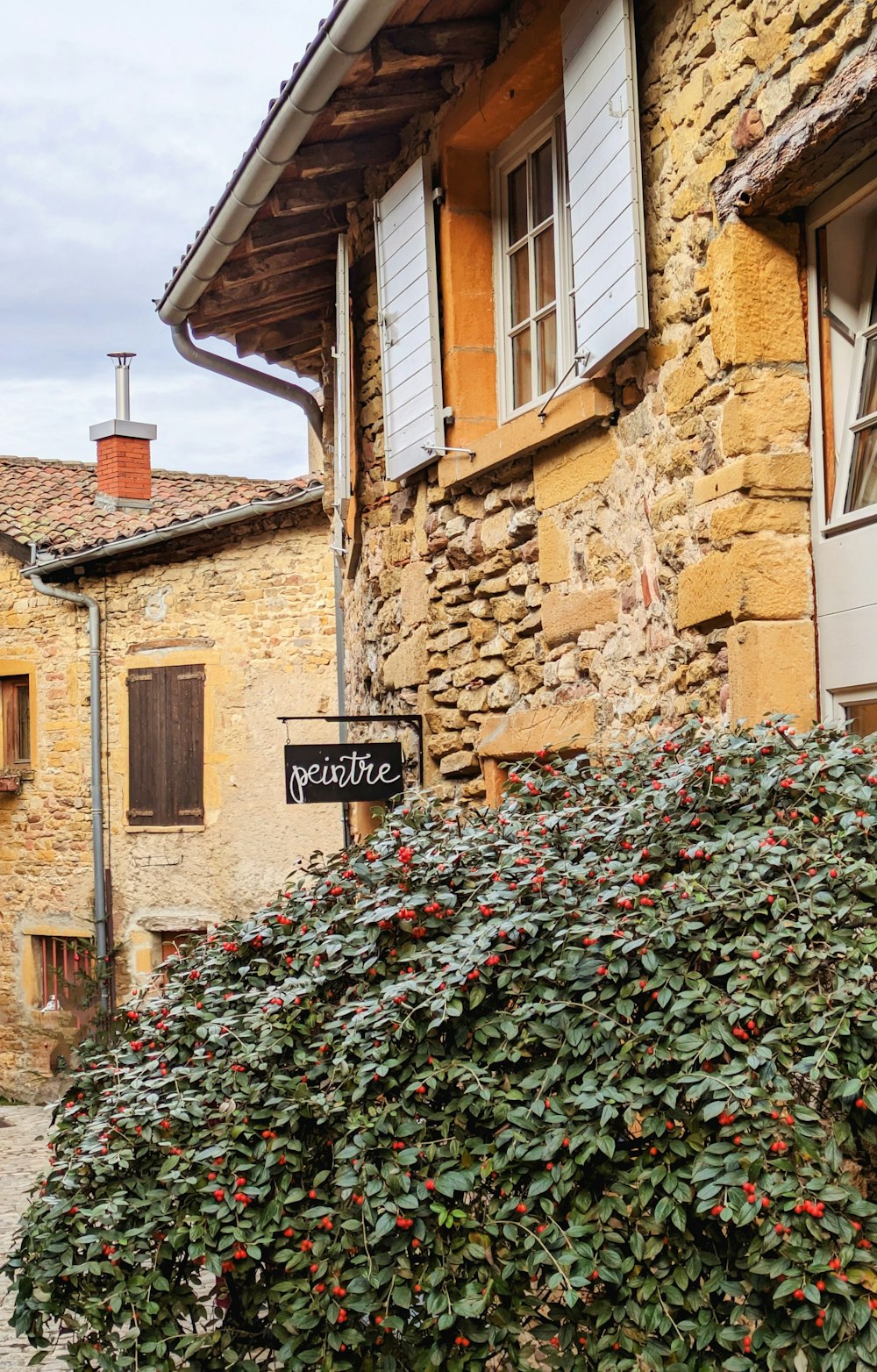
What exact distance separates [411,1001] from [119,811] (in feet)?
37.3

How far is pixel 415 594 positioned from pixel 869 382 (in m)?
2.62

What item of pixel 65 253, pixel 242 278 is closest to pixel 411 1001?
pixel 242 278

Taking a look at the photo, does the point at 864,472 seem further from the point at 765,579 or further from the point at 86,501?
the point at 86,501

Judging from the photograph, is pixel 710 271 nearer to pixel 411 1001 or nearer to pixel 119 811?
pixel 411 1001

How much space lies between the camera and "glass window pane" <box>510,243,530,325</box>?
Answer: 5449 millimetres

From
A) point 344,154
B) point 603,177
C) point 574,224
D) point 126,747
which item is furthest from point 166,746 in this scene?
point 603,177

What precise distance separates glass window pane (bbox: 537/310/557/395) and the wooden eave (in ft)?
3.21

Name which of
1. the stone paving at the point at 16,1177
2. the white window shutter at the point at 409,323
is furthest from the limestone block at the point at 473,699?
the stone paving at the point at 16,1177

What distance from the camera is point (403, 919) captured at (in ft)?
9.80

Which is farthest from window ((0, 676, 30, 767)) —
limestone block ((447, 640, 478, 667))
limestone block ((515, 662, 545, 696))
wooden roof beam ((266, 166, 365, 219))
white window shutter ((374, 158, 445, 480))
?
limestone block ((515, 662, 545, 696))

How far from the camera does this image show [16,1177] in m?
9.93

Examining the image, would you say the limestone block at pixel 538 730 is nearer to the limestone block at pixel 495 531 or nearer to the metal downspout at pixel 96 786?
the limestone block at pixel 495 531

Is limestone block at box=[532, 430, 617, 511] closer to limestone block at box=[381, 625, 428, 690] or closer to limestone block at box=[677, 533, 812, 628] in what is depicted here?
limestone block at box=[677, 533, 812, 628]

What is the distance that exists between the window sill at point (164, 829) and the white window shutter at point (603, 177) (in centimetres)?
931
